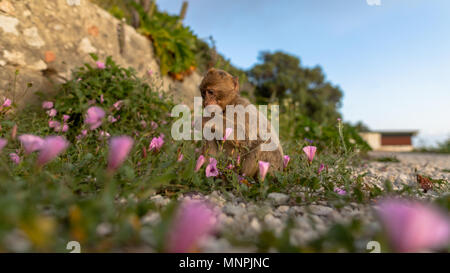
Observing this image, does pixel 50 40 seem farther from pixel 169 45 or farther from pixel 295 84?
pixel 295 84

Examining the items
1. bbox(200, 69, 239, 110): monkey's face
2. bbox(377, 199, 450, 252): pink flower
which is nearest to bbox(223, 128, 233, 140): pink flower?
bbox(200, 69, 239, 110): monkey's face

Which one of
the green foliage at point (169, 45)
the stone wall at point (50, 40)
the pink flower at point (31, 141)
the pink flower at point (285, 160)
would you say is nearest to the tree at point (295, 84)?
the green foliage at point (169, 45)

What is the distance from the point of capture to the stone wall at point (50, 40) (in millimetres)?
2645

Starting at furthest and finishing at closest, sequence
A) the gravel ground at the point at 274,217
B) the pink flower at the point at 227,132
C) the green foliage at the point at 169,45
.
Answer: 1. the green foliage at the point at 169,45
2. the pink flower at the point at 227,132
3. the gravel ground at the point at 274,217

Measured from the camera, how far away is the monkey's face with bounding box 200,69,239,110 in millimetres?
1718

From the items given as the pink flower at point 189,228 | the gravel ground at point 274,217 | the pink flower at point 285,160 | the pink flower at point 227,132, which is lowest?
the gravel ground at point 274,217

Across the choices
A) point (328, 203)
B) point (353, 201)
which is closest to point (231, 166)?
point (328, 203)

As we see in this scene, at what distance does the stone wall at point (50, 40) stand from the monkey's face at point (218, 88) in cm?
123

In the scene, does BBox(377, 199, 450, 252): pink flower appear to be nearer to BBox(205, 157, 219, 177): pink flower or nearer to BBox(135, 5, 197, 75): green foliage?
BBox(205, 157, 219, 177): pink flower

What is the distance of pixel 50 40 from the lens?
3.02 meters

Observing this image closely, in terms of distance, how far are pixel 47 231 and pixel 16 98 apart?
9.26 feet

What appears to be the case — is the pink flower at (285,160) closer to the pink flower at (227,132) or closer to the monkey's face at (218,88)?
the pink flower at (227,132)

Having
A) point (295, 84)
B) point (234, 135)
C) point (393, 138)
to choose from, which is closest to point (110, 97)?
point (234, 135)
